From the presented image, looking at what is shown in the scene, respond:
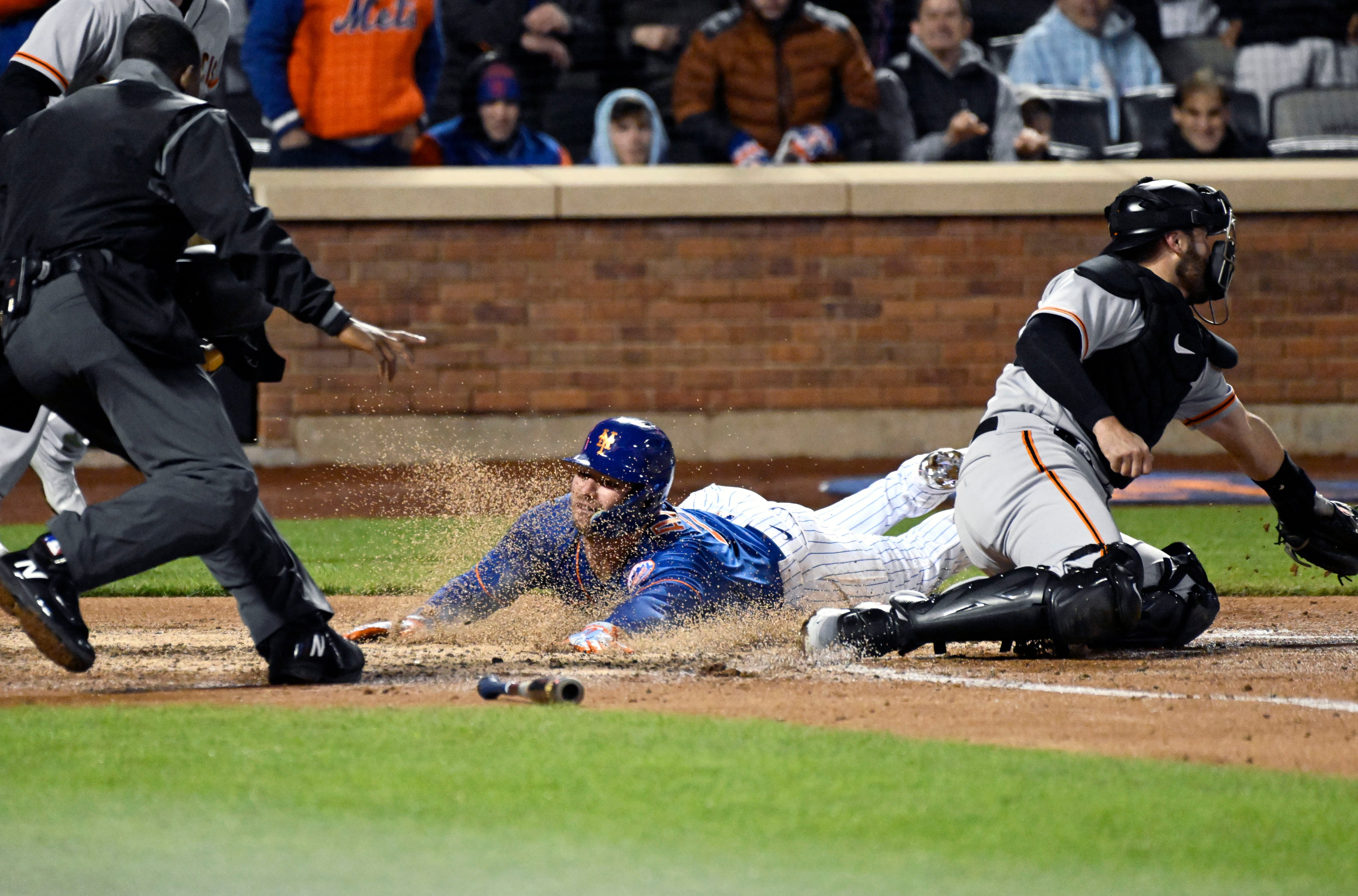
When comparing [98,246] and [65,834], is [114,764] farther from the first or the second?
[98,246]

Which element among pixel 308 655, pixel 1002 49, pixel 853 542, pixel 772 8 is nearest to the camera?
pixel 308 655

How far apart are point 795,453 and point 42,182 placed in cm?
942

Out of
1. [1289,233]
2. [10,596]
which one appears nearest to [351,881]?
[10,596]

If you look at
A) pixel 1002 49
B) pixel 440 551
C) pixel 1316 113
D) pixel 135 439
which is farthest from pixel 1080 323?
pixel 1316 113

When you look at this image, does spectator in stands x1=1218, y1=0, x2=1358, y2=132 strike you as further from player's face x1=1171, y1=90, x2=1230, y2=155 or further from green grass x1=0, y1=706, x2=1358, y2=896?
green grass x1=0, y1=706, x2=1358, y2=896

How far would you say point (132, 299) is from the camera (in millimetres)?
4281

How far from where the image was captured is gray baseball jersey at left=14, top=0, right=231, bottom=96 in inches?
211

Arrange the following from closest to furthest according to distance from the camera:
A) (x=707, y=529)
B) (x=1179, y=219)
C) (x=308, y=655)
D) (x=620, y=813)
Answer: (x=620, y=813)
(x=308, y=655)
(x=1179, y=219)
(x=707, y=529)

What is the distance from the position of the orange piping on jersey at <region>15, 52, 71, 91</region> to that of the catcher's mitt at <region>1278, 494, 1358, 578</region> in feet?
14.2

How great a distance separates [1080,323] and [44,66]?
3354 millimetres

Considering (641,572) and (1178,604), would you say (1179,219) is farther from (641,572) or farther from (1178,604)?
(641,572)

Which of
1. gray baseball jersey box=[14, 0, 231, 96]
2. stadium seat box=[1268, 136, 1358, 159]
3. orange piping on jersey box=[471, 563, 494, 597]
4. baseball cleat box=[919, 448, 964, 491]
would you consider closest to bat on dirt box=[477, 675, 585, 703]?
orange piping on jersey box=[471, 563, 494, 597]

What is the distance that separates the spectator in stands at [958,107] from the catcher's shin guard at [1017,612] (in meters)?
8.96

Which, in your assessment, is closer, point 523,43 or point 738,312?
point 738,312
